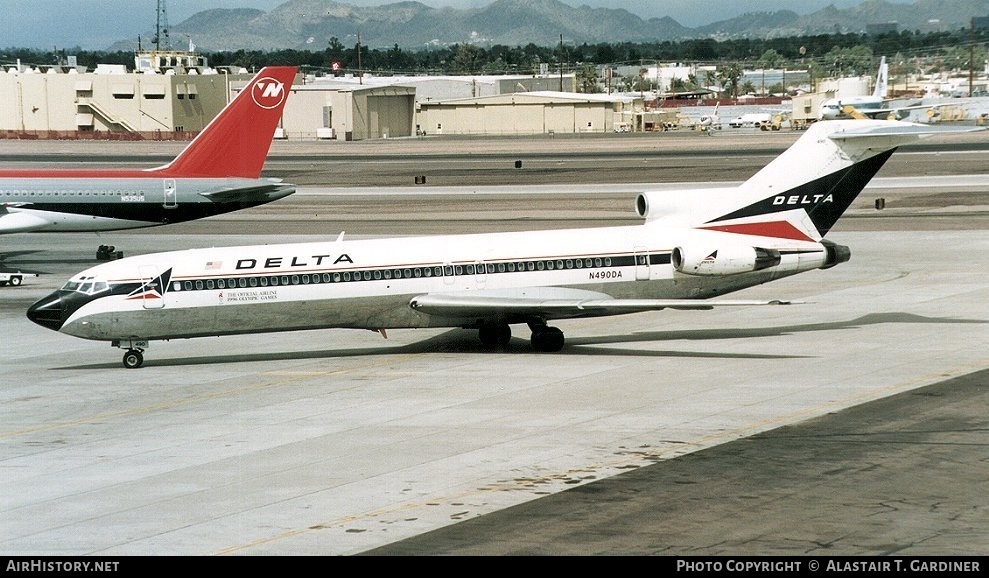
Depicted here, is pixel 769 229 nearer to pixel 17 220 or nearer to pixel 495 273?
pixel 495 273

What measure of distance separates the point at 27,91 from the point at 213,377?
411 feet

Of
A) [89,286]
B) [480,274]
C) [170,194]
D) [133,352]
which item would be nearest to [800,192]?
[480,274]

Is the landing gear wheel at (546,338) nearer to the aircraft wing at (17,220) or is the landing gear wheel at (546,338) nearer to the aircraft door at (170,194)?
the aircraft door at (170,194)

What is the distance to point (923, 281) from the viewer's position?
45.3 metres

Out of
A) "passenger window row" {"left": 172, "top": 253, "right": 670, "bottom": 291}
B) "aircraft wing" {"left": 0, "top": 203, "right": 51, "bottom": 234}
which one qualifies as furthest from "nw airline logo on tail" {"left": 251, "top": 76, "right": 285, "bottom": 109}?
"passenger window row" {"left": 172, "top": 253, "right": 670, "bottom": 291}

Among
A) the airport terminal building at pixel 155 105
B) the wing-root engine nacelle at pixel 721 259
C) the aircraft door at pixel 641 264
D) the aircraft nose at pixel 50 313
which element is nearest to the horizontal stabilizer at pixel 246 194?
the aircraft nose at pixel 50 313

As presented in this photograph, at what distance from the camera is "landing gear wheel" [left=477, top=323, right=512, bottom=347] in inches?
1377

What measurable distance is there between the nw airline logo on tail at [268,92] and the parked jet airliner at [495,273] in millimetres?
22432

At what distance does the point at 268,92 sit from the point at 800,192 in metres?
27.6

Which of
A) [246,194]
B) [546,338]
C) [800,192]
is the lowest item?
[546,338]

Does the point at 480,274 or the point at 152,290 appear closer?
the point at 152,290

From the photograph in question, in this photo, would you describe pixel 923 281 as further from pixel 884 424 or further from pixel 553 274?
pixel 884 424

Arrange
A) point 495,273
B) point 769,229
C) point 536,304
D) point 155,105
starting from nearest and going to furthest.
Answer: point 536,304, point 495,273, point 769,229, point 155,105

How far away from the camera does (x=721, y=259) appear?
33.9m
